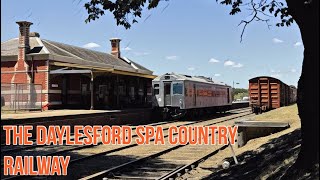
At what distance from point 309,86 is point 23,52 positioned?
91.6ft

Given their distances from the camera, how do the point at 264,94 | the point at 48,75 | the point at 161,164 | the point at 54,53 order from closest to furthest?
the point at 161,164 → the point at 48,75 → the point at 54,53 → the point at 264,94

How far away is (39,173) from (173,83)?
1917 centimetres

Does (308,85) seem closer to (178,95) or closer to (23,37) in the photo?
(178,95)

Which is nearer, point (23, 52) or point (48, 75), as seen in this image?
point (48, 75)

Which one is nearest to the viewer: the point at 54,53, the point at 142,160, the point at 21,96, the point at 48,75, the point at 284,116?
the point at 142,160

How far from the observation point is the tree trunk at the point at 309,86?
5574mm

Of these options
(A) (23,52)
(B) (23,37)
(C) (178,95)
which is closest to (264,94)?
(C) (178,95)

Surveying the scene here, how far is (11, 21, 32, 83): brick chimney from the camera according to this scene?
99.0ft

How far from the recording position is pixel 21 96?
2656cm

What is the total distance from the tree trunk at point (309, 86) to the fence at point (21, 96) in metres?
22.3

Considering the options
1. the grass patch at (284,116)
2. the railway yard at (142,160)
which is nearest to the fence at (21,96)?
the railway yard at (142,160)

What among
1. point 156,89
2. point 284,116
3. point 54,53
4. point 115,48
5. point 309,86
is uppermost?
point 115,48

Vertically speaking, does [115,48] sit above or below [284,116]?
above

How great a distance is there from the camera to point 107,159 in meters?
12.1
